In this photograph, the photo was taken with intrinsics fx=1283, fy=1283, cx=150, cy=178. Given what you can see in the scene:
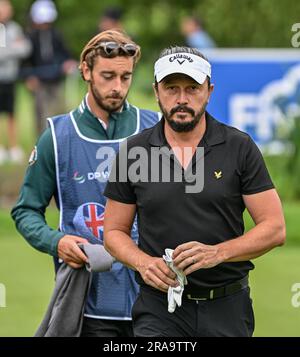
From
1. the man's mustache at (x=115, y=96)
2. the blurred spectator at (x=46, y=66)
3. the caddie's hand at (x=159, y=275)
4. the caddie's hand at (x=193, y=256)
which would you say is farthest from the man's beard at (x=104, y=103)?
the blurred spectator at (x=46, y=66)

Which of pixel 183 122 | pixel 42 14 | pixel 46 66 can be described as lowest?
pixel 183 122

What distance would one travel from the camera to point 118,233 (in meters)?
6.20

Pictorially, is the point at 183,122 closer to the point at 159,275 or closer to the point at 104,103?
the point at 159,275

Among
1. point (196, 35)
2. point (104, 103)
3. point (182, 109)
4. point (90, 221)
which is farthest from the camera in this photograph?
point (196, 35)

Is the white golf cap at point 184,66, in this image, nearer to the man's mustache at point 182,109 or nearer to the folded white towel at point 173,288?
the man's mustache at point 182,109

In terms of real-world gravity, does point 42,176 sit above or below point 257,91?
below

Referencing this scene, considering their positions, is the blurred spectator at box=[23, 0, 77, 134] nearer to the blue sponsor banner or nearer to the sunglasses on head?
the blue sponsor banner

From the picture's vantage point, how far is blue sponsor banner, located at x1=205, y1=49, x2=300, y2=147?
18.0 meters

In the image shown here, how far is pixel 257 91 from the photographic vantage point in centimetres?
1842

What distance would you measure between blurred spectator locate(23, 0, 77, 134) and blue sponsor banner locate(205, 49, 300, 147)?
3.32 meters

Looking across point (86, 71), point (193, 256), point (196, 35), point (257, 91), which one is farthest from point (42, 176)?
point (196, 35)

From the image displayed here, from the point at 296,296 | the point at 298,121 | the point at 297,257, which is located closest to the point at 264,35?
the point at 298,121

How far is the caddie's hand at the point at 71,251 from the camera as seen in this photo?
22.1 ft

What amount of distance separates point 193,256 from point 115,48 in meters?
1.65
